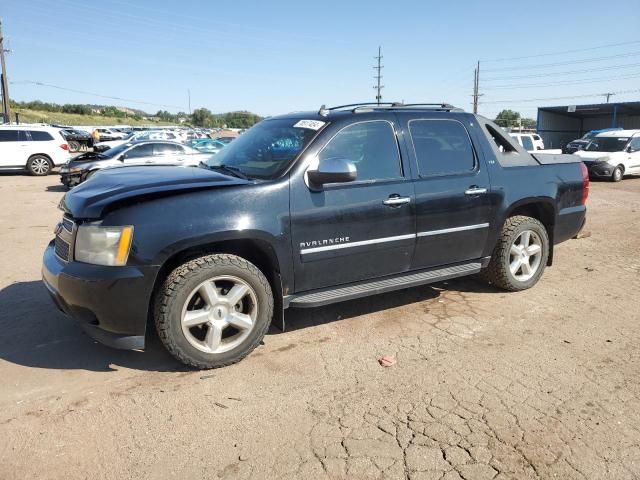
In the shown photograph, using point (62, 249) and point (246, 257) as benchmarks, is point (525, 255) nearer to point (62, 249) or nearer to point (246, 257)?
point (246, 257)

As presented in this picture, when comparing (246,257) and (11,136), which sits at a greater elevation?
(11,136)

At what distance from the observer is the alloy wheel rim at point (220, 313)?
3.49 meters

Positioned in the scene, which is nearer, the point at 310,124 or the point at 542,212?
the point at 310,124

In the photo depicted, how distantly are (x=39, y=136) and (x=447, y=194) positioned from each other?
18.7 meters

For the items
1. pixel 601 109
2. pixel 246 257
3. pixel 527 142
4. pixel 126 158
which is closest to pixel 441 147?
pixel 246 257

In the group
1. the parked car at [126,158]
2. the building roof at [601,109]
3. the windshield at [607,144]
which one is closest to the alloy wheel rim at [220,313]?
the parked car at [126,158]

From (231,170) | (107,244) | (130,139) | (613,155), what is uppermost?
(130,139)

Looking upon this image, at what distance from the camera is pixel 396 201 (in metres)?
4.14

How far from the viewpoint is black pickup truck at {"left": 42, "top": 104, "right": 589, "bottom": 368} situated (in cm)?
330

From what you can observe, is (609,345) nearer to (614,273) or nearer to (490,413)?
(490,413)

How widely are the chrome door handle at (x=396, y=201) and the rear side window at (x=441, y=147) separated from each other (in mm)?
323

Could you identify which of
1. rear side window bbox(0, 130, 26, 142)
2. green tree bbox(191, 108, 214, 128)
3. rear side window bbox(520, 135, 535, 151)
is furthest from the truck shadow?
green tree bbox(191, 108, 214, 128)

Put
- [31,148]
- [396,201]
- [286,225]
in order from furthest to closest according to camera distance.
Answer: [31,148] < [396,201] < [286,225]

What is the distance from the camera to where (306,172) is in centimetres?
380
